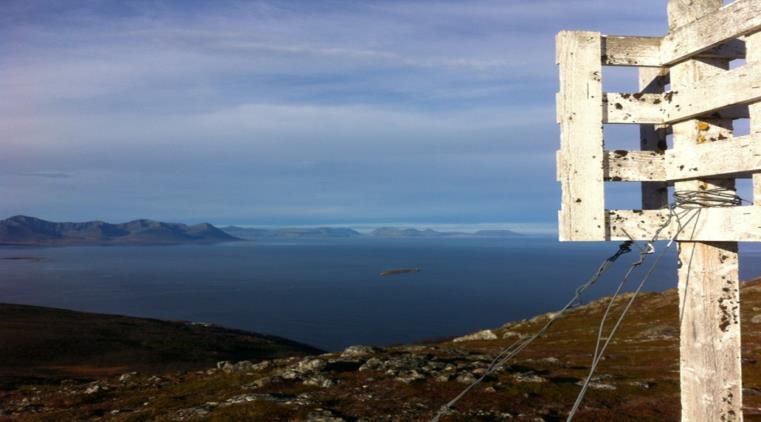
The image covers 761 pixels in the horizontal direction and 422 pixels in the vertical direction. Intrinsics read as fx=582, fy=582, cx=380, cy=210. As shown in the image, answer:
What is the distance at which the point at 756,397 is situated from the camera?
1054 inches

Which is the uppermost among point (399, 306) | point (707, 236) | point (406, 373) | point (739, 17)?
point (739, 17)

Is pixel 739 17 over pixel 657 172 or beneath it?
over

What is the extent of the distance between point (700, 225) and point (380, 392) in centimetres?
2203

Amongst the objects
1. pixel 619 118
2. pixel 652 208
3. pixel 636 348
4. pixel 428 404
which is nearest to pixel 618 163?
pixel 619 118

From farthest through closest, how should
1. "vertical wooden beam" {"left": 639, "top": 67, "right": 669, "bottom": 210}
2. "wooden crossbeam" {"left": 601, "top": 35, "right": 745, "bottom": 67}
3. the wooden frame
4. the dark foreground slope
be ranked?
the dark foreground slope < "vertical wooden beam" {"left": 639, "top": 67, "right": 669, "bottom": 210} < "wooden crossbeam" {"left": 601, "top": 35, "right": 745, "bottom": 67} < the wooden frame

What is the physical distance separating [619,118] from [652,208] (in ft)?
5.49

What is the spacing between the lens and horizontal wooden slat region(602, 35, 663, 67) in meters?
8.12

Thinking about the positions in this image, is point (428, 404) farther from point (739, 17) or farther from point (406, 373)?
point (739, 17)

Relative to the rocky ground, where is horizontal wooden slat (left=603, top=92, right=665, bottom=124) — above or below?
above

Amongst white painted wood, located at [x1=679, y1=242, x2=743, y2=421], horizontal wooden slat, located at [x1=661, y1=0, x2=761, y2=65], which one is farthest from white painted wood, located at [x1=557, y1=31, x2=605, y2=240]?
white painted wood, located at [x1=679, y1=242, x2=743, y2=421]

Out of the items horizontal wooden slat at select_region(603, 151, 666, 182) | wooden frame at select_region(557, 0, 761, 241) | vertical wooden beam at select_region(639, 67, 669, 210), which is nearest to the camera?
wooden frame at select_region(557, 0, 761, 241)

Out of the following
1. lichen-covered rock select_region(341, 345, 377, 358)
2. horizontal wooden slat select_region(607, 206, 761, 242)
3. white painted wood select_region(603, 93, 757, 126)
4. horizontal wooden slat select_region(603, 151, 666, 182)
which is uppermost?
white painted wood select_region(603, 93, 757, 126)

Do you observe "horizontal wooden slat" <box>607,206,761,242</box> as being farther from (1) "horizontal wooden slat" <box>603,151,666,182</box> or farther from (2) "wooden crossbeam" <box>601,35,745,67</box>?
(2) "wooden crossbeam" <box>601,35,745,67</box>

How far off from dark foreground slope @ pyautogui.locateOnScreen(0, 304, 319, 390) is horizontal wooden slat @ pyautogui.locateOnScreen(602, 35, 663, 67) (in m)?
65.1
